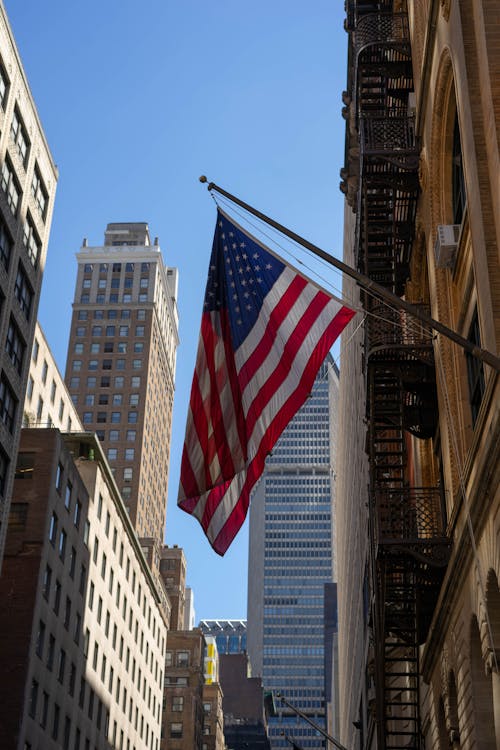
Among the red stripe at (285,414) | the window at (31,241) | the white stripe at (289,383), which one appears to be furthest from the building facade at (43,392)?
the white stripe at (289,383)

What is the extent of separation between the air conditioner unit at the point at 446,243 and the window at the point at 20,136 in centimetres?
3488

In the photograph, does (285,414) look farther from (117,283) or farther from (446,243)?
(117,283)

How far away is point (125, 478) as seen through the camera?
129 metres

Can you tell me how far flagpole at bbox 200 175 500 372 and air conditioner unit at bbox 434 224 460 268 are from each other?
18.8 feet

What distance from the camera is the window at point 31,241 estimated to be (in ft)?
170

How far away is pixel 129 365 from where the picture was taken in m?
142

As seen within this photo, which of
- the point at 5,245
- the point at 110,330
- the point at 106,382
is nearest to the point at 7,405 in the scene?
the point at 5,245

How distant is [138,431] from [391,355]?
11284 cm

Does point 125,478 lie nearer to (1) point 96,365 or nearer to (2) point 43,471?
(1) point 96,365

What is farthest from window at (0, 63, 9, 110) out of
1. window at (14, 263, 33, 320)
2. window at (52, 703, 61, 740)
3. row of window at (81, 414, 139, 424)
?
row of window at (81, 414, 139, 424)

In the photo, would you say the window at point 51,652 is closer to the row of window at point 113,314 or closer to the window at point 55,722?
the window at point 55,722

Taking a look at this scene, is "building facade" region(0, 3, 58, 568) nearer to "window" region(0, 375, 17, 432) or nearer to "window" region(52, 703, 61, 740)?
"window" region(0, 375, 17, 432)

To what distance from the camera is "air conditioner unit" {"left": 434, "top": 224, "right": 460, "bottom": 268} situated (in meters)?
19.6

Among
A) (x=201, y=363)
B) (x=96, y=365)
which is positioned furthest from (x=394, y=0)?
(x=96, y=365)
